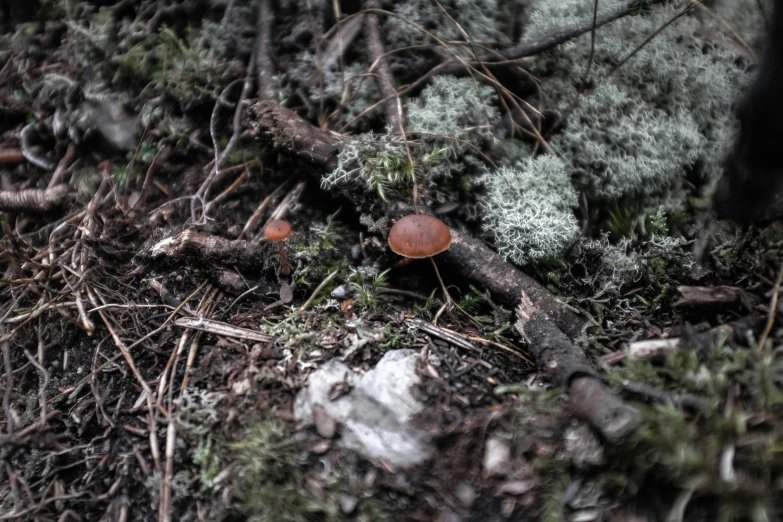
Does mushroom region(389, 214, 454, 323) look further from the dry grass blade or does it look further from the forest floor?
the dry grass blade

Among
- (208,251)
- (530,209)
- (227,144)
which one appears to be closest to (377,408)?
(208,251)

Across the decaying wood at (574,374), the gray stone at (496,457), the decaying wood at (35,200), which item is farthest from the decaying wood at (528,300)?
the decaying wood at (35,200)

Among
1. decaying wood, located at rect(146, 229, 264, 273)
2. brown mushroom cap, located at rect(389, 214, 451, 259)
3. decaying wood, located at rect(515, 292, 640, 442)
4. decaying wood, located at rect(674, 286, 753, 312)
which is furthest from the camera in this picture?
decaying wood, located at rect(146, 229, 264, 273)

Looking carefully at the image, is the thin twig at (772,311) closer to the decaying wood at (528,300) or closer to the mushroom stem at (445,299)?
the decaying wood at (528,300)

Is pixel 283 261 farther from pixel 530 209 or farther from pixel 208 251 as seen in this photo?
pixel 530 209

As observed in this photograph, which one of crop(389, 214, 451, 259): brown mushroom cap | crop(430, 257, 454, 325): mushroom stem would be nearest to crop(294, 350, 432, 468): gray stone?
crop(430, 257, 454, 325): mushroom stem
